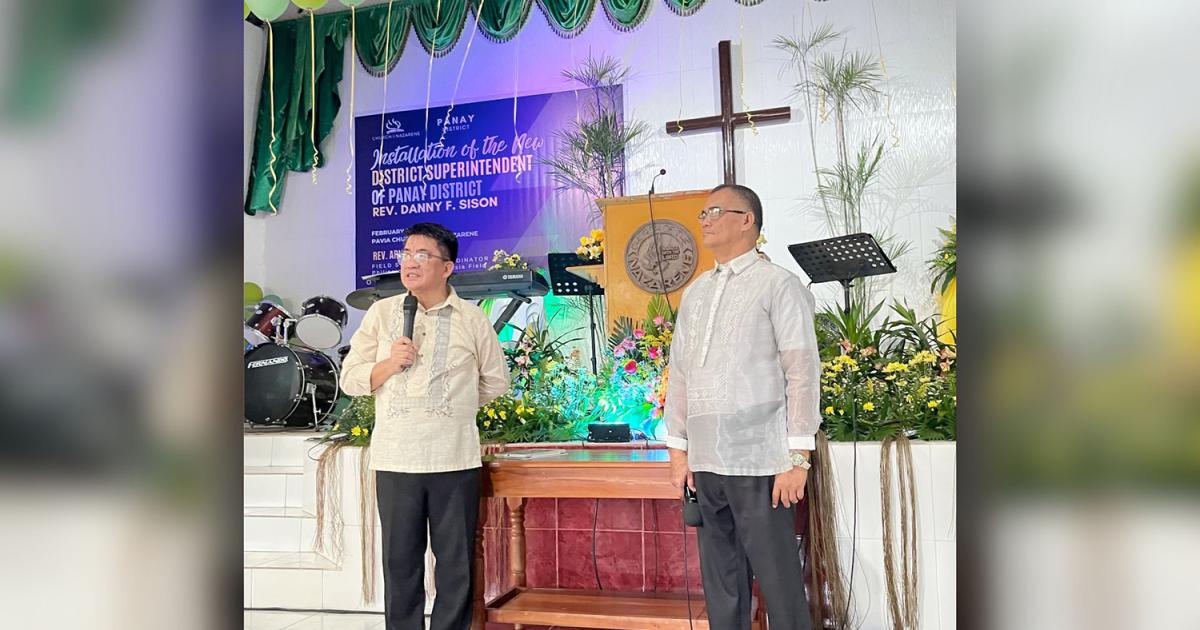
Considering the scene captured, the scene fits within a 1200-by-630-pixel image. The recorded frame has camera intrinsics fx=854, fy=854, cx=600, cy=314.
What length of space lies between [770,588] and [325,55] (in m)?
5.95

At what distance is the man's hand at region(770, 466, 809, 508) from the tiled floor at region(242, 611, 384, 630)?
79.3 inches

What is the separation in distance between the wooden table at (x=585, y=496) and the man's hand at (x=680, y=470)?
160 millimetres

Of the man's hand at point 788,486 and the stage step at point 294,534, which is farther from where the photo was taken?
the stage step at point 294,534

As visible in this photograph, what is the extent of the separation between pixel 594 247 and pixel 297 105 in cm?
323

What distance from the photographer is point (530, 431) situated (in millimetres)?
4289

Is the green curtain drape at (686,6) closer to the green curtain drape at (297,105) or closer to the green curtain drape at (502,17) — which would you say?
the green curtain drape at (502,17)

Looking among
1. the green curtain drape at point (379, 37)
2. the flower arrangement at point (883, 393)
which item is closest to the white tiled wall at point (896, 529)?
the flower arrangement at point (883, 393)

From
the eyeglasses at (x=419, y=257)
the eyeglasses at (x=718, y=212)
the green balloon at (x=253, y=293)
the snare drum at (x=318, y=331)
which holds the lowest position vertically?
the snare drum at (x=318, y=331)

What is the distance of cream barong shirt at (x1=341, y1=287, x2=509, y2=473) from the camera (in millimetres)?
3090

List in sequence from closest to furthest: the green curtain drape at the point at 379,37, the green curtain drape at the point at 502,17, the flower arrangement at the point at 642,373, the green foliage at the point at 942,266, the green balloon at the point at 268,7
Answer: the green balloon at the point at 268,7 < the flower arrangement at the point at 642,373 < the green foliage at the point at 942,266 < the green curtain drape at the point at 502,17 < the green curtain drape at the point at 379,37

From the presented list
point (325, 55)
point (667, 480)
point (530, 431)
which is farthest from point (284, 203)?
point (667, 480)

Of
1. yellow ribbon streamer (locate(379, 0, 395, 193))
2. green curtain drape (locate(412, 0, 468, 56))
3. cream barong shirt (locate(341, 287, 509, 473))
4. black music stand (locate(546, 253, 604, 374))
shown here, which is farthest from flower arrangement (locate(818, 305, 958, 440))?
yellow ribbon streamer (locate(379, 0, 395, 193))

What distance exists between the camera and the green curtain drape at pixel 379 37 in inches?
267
